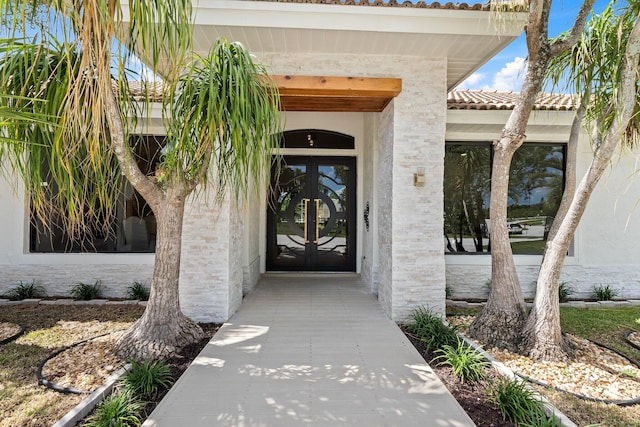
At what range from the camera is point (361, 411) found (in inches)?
139

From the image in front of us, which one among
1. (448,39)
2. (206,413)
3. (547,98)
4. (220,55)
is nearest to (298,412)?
(206,413)

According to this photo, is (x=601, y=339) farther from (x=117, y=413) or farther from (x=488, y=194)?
(x=117, y=413)

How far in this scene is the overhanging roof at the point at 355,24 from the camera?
5207mm

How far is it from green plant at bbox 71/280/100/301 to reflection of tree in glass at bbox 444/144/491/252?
26.4 feet

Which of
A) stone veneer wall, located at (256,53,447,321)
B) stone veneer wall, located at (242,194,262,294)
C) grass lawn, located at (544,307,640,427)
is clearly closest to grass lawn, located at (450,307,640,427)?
grass lawn, located at (544,307,640,427)

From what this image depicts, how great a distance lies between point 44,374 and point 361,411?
3679mm

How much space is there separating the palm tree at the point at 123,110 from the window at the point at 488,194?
588 cm

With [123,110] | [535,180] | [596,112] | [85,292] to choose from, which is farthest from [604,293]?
[85,292]

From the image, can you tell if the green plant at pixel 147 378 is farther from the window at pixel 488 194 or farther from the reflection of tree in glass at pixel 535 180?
the reflection of tree in glass at pixel 535 180

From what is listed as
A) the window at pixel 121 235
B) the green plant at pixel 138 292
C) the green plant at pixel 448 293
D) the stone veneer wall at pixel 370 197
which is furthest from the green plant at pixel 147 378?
the green plant at pixel 448 293

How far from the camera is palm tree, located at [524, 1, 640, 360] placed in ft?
14.3

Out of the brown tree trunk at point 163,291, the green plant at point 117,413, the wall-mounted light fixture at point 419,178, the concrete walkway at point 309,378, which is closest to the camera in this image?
the green plant at point 117,413

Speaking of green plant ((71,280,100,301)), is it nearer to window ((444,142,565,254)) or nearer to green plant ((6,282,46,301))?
green plant ((6,282,46,301))

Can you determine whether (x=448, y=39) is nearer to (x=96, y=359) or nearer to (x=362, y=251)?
(x=362, y=251)
